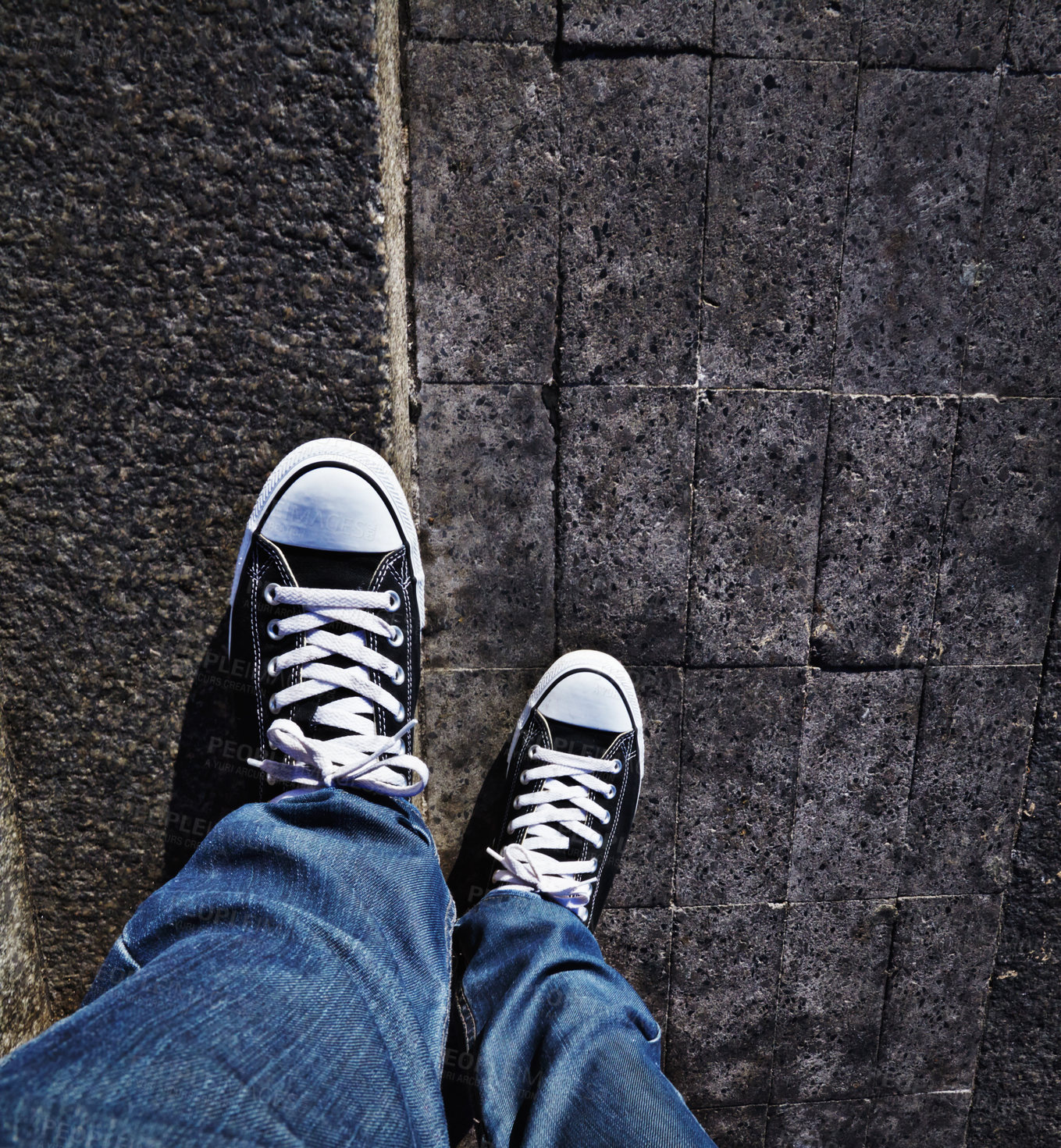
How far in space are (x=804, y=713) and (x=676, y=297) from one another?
3.68 ft

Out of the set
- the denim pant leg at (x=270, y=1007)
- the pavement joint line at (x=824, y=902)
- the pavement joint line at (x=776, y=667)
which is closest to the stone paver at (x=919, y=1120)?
the pavement joint line at (x=824, y=902)

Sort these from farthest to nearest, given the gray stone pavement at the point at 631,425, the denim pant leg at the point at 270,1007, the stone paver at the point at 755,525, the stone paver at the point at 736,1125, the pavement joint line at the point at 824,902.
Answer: the stone paver at the point at 736,1125 → the pavement joint line at the point at 824,902 → the stone paver at the point at 755,525 → the gray stone pavement at the point at 631,425 → the denim pant leg at the point at 270,1007

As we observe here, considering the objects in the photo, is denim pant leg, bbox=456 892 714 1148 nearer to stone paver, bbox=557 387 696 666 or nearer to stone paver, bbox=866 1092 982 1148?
stone paver, bbox=557 387 696 666

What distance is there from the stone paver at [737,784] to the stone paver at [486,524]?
0.48 metres

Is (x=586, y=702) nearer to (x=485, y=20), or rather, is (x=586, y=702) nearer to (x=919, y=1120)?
(x=485, y=20)

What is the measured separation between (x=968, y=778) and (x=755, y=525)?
966mm

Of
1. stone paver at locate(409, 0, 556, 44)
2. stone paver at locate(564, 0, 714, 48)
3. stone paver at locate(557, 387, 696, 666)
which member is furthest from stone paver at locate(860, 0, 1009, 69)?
stone paver at locate(557, 387, 696, 666)

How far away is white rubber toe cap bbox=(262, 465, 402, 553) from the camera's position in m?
1.49

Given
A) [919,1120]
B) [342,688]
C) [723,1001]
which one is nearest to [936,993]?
[919,1120]

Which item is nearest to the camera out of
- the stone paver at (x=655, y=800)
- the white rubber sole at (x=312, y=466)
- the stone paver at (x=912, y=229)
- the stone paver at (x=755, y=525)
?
→ the white rubber sole at (x=312, y=466)

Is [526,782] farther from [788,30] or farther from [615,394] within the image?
[788,30]

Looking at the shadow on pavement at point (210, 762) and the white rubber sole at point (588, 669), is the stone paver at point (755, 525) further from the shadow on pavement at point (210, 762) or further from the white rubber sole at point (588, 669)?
the shadow on pavement at point (210, 762)

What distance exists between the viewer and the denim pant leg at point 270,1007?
0.82 metres

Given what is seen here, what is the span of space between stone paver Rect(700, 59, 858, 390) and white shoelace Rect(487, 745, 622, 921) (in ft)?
3.42
